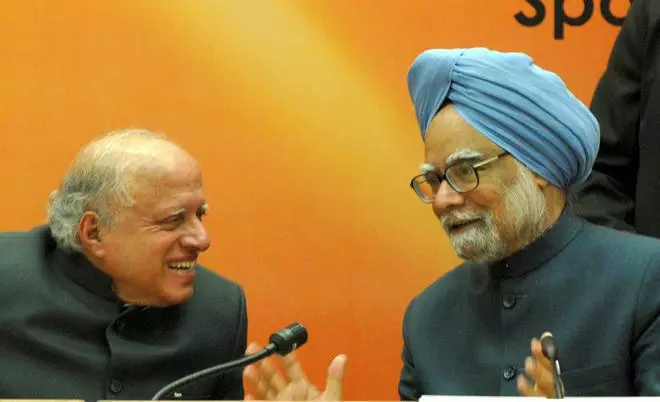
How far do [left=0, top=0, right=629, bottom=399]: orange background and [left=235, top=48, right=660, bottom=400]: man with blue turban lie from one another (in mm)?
843

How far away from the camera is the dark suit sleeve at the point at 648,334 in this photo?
2.29 meters

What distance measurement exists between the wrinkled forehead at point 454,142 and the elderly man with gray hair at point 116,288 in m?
0.61

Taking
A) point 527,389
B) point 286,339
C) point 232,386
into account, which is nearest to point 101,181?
point 232,386

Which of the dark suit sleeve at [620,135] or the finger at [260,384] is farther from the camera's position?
the dark suit sleeve at [620,135]

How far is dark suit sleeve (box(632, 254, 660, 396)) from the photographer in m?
2.29

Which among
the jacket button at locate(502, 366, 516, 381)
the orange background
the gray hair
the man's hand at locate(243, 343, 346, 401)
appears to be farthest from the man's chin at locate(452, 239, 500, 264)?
the orange background

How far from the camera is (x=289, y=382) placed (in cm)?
247

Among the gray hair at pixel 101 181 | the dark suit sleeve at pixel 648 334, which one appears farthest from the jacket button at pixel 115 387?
the dark suit sleeve at pixel 648 334

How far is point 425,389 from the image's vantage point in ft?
8.55

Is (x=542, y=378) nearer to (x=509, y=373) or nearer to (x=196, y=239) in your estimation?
(x=509, y=373)

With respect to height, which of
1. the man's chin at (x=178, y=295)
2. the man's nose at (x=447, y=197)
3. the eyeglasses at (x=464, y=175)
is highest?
the eyeglasses at (x=464, y=175)

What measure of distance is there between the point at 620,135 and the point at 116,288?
1329 mm

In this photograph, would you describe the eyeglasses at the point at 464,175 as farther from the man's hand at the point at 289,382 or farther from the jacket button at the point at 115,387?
the jacket button at the point at 115,387

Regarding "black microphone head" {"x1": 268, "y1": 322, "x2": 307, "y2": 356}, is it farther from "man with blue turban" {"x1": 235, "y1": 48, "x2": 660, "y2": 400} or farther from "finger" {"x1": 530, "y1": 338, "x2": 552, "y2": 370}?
"finger" {"x1": 530, "y1": 338, "x2": 552, "y2": 370}
